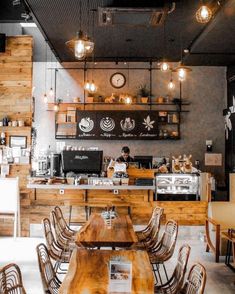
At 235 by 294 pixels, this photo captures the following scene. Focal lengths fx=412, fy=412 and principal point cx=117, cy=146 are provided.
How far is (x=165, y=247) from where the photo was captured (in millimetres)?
4965

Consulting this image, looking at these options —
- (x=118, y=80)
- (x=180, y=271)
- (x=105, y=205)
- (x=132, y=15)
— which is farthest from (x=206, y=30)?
(x=180, y=271)

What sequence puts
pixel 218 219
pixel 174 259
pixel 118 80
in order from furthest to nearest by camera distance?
pixel 118 80 → pixel 218 219 → pixel 174 259

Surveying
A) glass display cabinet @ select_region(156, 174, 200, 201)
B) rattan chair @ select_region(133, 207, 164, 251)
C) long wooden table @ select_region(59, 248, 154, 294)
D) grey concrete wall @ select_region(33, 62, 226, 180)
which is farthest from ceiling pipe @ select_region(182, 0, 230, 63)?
long wooden table @ select_region(59, 248, 154, 294)

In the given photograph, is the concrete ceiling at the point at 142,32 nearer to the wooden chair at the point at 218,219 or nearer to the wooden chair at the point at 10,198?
the wooden chair at the point at 10,198

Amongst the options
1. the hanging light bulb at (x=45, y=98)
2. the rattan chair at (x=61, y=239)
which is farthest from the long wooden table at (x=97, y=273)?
the hanging light bulb at (x=45, y=98)

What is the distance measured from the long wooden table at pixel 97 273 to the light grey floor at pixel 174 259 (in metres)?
1.60

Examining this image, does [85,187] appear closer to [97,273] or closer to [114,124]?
[114,124]

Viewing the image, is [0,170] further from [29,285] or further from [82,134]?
[29,285]

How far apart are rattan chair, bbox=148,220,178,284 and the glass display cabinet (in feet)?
7.30

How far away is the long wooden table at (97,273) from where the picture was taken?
2.67 metres

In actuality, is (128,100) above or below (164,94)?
below

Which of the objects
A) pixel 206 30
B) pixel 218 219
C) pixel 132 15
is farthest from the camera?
pixel 206 30

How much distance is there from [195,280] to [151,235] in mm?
2468

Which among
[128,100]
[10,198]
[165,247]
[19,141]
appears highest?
[128,100]
